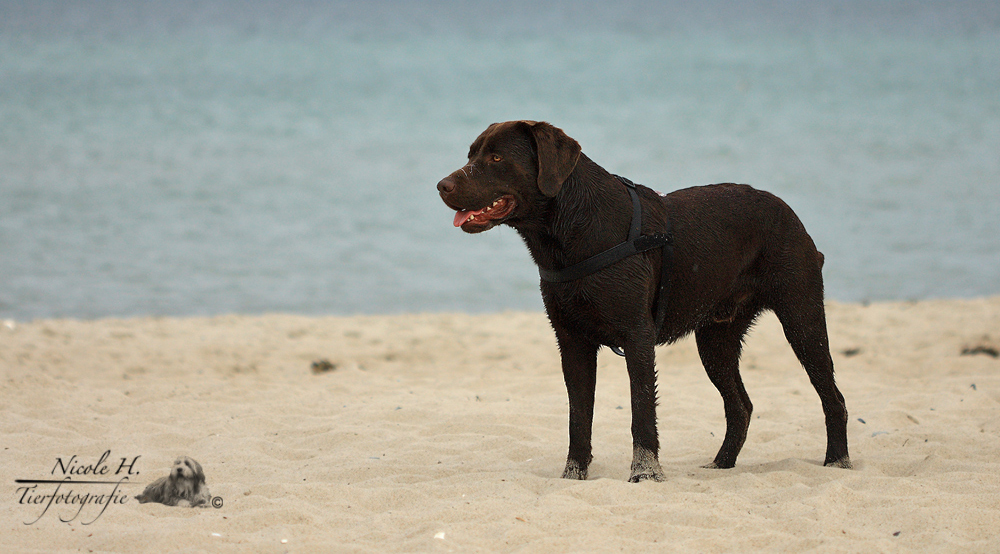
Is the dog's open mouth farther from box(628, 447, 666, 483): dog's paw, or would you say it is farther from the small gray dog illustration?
the small gray dog illustration

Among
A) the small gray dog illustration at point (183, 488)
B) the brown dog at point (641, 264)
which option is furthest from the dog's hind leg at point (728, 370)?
the small gray dog illustration at point (183, 488)

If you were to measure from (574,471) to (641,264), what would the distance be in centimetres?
115

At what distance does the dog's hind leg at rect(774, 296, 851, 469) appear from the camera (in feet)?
14.6

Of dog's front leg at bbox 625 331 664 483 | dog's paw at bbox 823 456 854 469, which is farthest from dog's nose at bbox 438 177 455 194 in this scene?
dog's paw at bbox 823 456 854 469

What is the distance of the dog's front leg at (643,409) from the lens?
396 centimetres

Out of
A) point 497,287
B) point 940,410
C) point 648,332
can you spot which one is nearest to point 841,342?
point 940,410

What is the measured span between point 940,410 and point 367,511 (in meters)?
4.24

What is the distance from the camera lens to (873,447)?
4.96 metres

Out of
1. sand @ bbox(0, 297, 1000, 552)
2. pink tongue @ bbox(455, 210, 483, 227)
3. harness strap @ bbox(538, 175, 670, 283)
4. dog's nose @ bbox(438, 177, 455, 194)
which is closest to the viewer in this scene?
sand @ bbox(0, 297, 1000, 552)

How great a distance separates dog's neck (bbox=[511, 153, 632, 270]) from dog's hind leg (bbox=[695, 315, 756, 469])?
1074 millimetres

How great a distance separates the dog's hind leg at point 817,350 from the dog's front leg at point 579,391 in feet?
3.60

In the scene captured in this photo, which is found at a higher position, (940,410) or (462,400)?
(462,400)

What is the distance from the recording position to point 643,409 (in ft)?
13.2

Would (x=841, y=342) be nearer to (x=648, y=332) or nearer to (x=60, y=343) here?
(x=648, y=332)
